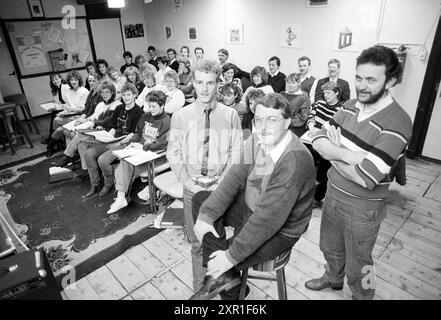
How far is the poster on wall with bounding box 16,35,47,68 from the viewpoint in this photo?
6.62 m

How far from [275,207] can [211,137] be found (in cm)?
96

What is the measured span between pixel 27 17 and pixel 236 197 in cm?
767

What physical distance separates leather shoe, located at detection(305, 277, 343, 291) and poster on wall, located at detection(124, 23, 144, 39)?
8.51 meters

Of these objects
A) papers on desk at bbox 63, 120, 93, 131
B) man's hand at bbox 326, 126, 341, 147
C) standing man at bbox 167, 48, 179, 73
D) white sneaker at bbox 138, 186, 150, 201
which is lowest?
white sneaker at bbox 138, 186, 150, 201

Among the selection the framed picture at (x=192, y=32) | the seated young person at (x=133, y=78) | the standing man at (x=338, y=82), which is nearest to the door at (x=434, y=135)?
the standing man at (x=338, y=82)

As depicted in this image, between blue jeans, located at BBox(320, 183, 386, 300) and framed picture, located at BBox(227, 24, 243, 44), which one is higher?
framed picture, located at BBox(227, 24, 243, 44)

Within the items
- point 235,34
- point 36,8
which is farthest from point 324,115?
point 36,8

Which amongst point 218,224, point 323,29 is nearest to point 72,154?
point 218,224

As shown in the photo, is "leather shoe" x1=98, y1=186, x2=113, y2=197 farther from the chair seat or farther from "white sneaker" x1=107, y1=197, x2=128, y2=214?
the chair seat

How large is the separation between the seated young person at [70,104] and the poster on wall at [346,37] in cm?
430

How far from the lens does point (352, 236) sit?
168cm

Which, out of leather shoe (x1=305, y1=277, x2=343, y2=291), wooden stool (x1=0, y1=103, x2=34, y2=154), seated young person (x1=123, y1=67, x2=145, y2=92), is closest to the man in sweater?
leather shoe (x1=305, y1=277, x2=343, y2=291)

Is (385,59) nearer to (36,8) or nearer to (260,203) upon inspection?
(260,203)

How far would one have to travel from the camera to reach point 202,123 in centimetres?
206
